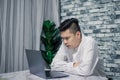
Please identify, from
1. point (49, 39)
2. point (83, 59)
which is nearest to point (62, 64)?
point (83, 59)

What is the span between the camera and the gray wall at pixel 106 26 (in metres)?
3.39

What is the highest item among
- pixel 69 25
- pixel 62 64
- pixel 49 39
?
pixel 69 25

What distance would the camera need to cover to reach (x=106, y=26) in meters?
3.49

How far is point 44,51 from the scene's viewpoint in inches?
160

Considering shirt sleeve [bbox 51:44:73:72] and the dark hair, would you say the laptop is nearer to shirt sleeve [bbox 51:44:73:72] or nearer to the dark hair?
shirt sleeve [bbox 51:44:73:72]

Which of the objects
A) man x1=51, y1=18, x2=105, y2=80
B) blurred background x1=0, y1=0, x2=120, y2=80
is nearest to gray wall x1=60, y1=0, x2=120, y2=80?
blurred background x1=0, y1=0, x2=120, y2=80

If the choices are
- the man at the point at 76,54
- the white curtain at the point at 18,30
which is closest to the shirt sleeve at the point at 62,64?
the man at the point at 76,54

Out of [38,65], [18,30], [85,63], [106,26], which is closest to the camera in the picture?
[38,65]

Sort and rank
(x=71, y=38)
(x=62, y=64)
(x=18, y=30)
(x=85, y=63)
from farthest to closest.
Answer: (x=18, y=30)
(x=71, y=38)
(x=62, y=64)
(x=85, y=63)

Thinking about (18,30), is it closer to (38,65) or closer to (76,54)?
(76,54)

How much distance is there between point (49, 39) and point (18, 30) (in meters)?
0.62

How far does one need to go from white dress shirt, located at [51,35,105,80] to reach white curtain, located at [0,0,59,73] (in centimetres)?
122

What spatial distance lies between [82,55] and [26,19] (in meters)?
1.62

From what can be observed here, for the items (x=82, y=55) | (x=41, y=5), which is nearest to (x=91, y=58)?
(x=82, y=55)
